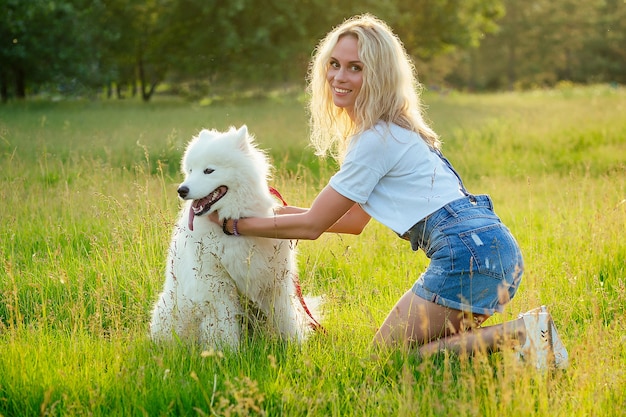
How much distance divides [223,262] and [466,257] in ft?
4.20

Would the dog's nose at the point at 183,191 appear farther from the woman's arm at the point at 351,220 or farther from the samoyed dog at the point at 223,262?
the woman's arm at the point at 351,220

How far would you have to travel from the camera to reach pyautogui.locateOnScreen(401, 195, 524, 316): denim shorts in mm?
3207

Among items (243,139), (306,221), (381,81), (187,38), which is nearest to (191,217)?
(243,139)

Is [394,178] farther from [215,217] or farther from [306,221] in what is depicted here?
[215,217]

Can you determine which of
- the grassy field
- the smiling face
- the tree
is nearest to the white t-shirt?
the smiling face

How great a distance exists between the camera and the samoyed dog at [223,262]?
3.44 meters

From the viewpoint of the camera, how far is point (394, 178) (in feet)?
10.9

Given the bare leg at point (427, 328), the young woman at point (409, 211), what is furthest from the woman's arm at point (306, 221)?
the bare leg at point (427, 328)

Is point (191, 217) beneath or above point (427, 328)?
above

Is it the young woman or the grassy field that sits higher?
the young woman

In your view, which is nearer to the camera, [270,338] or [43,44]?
[270,338]

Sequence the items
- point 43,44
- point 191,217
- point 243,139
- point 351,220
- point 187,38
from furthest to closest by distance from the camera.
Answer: point 187,38, point 43,44, point 351,220, point 191,217, point 243,139

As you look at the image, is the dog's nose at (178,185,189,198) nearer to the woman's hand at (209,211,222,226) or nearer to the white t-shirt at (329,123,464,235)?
the woman's hand at (209,211,222,226)

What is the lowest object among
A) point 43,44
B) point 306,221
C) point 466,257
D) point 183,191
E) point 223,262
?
point 223,262
